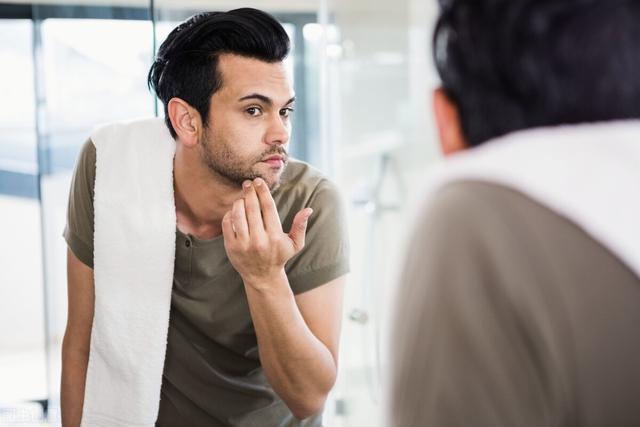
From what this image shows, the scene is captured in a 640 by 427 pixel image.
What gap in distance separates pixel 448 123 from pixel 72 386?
0.96 metres

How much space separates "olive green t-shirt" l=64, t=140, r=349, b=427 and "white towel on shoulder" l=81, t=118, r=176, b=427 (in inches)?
1.3

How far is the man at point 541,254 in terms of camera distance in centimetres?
39

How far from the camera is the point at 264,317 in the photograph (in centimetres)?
104

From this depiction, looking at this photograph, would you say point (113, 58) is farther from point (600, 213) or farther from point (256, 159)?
point (600, 213)

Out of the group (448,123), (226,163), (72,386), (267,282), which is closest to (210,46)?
(226,163)

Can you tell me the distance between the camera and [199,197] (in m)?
1.27

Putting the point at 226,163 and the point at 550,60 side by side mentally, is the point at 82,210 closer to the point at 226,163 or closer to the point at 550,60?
A: the point at 226,163

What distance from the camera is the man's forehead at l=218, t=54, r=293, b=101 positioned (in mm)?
1233

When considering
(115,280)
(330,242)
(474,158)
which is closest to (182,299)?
(115,280)

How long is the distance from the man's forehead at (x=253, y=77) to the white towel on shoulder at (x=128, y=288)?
19cm

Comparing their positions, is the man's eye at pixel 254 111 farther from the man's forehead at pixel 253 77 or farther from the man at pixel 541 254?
the man at pixel 541 254

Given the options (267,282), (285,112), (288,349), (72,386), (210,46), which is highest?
(210,46)

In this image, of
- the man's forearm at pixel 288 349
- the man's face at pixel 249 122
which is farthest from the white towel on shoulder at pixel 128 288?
the man's forearm at pixel 288 349

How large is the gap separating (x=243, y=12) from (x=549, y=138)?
3.14ft
